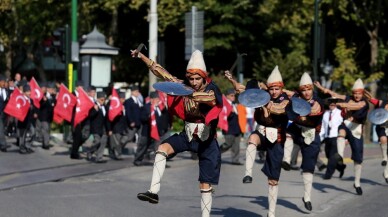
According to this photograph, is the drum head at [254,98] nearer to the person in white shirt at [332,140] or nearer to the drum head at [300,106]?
the drum head at [300,106]

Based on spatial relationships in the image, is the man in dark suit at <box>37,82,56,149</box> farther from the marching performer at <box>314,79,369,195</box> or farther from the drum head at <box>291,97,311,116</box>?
the drum head at <box>291,97,311,116</box>

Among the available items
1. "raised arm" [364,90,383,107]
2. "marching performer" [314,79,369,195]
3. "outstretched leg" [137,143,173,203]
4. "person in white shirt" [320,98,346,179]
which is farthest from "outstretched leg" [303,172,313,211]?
"person in white shirt" [320,98,346,179]

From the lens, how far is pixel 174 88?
9469 millimetres

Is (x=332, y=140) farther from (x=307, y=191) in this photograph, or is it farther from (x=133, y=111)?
(x=307, y=191)

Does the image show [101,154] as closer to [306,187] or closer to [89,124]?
[89,124]

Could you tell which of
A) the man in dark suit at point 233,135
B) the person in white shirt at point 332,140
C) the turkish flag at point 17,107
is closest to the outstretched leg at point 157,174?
the person in white shirt at point 332,140

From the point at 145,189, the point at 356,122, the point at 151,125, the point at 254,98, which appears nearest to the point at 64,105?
the point at 151,125

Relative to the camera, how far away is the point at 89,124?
2067 centimetres

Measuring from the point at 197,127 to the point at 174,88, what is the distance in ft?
2.37

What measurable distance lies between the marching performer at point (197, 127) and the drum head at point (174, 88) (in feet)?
0.61

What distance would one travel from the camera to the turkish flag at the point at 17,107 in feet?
70.8

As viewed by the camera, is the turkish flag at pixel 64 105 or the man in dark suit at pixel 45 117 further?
the man in dark suit at pixel 45 117

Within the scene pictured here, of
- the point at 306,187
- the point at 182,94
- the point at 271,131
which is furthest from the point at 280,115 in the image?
the point at 182,94

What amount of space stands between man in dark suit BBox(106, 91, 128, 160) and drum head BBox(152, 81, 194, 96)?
36.7 feet
